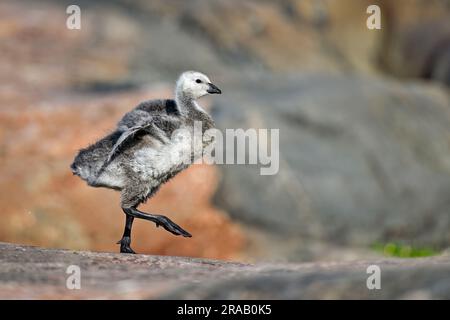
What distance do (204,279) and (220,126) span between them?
8.03 m

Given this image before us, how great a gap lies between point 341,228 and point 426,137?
2.94 metres

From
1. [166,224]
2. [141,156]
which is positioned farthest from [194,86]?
[166,224]

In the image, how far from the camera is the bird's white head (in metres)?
8.06

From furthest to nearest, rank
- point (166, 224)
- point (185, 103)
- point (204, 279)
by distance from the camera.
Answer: point (185, 103)
point (166, 224)
point (204, 279)

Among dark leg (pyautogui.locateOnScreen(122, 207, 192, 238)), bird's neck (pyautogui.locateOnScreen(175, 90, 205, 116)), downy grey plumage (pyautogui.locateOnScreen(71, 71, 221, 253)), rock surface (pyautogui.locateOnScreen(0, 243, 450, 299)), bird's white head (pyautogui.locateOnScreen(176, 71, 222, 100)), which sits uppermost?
bird's white head (pyautogui.locateOnScreen(176, 71, 222, 100))

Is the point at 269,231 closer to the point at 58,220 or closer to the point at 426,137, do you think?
the point at 58,220

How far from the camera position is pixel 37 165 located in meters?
13.2

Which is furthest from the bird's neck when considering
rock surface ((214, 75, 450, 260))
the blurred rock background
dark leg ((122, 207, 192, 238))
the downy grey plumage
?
rock surface ((214, 75, 450, 260))

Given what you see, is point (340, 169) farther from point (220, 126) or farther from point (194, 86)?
point (194, 86)

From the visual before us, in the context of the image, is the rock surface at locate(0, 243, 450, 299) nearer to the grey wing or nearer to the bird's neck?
the grey wing

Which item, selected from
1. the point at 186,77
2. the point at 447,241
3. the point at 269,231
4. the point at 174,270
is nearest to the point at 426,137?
the point at 447,241

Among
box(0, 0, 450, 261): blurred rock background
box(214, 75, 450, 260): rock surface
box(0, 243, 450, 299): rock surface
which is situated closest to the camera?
box(0, 243, 450, 299): rock surface

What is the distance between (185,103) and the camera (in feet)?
26.3

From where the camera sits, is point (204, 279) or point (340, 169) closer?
point (204, 279)
